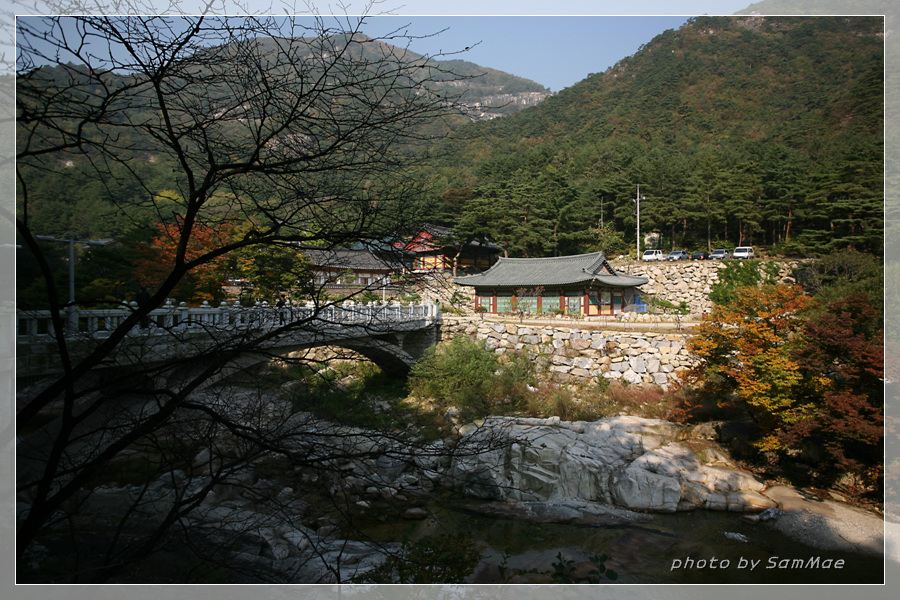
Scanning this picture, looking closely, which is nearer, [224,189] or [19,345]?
[224,189]

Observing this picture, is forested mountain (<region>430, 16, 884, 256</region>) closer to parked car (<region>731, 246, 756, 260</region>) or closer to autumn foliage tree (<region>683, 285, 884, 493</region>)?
parked car (<region>731, 246, 756, 260</region>)

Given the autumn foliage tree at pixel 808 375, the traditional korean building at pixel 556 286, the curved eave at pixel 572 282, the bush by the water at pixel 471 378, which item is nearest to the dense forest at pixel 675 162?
the curved eave at pixel 572 282

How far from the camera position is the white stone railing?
2492mm

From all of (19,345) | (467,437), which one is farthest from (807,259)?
(19,345)

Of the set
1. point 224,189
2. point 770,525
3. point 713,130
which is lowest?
point 770,525

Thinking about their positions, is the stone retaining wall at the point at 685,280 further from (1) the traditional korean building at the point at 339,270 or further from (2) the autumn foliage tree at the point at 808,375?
(1) the traditional korean building at the point at 339,270

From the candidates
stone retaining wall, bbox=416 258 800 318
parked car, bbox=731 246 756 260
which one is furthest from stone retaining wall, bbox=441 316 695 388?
parked car, bbox=731 246 756 260

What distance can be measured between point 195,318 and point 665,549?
24.2 ft

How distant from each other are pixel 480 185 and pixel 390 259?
2620 cm

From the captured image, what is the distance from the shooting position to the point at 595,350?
51.2 ft

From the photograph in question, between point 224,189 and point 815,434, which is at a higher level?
point 224,189

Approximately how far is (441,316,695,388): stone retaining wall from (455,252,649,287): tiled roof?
3874mm

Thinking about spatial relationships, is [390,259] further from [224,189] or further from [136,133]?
[136,133]

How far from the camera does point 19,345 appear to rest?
409cm
